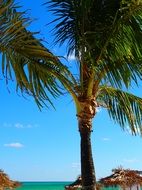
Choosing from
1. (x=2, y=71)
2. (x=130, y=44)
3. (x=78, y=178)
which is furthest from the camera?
(x=78, y=178)

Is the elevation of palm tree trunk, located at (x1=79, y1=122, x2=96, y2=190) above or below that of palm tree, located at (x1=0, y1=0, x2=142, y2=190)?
below

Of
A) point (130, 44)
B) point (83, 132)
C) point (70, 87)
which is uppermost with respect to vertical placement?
point (130, 44)

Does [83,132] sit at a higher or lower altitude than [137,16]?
lower

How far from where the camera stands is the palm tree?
8070mm

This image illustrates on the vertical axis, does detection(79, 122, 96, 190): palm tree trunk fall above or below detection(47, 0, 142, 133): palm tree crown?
below

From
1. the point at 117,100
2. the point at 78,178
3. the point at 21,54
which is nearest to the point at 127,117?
the point at 117,100

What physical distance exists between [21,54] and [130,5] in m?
1.92

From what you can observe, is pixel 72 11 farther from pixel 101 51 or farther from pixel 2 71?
pixel 2 71

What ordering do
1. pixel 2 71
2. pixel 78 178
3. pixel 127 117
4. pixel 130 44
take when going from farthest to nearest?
pixel 78 178 < pixel 127 117 < pixel 130 44 < pixel 2 71

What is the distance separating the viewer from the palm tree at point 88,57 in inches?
318

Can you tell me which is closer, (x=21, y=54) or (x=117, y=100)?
(x=21, y=54)

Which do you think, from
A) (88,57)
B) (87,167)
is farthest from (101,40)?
(87,167)

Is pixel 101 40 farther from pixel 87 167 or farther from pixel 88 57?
pixel 87 167

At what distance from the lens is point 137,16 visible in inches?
317
